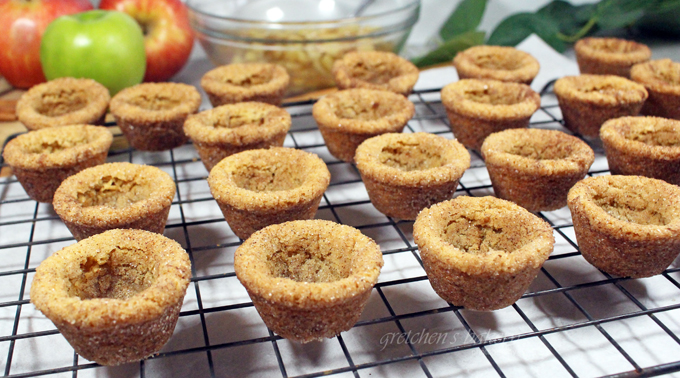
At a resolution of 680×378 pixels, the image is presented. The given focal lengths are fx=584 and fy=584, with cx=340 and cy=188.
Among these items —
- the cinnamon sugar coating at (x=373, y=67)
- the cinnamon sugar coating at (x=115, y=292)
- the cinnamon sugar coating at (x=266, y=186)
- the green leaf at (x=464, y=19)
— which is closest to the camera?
the cinnamon sugar coating at (x=115, y=292)

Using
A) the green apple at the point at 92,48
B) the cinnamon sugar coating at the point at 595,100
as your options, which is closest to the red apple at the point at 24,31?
the green apple at the point at 92,48

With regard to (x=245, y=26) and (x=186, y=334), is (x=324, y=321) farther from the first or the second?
(x=245, y=26)

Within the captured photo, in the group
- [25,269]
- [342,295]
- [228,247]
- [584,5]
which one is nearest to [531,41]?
[584,5]

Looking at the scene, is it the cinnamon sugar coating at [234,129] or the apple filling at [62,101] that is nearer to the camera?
the cinnamon sugar coating at [234,129]

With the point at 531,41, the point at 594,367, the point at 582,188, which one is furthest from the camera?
the point at 531,41

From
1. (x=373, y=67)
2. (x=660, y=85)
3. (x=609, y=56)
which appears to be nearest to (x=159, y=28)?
(x=373, y=67)

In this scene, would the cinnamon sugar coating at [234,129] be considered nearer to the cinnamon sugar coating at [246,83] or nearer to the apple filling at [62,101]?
the cinnamon sugar coating at [246,83]

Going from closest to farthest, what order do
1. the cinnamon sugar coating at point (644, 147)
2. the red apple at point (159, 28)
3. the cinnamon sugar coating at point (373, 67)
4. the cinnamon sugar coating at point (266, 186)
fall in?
the cinnamon sugar coating at point (266, 186) < the cinnamon sugar coating at point (644, 147) < the cinnamon sugar coating at point (373, 67) < the red apple at point (159, 28)

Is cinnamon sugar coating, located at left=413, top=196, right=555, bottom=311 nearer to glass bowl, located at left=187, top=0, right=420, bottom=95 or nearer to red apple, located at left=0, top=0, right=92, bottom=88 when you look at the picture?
glass bowl, located at left=187, top=0, right=420, bottom=95

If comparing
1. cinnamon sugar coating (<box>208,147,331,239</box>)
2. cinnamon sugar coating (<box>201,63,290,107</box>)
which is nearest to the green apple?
cinnamon sugar coating (<box>201,63,290,107</box>)
